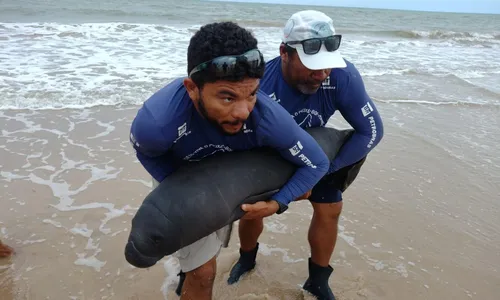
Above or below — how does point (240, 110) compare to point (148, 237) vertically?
above

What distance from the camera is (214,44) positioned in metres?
1.90

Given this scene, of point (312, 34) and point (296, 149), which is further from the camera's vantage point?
point (312, 34)

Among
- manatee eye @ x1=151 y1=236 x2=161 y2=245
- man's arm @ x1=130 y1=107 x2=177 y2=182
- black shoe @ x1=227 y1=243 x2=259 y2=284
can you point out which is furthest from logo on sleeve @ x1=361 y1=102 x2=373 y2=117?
manatee eye @ x1=151 y1=236 x2=161 y2=245

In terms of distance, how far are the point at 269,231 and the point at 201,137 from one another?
201cm

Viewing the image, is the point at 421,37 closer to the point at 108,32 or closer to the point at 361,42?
the point at 361,42

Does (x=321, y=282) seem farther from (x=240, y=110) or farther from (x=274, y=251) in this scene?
(x=240, y=110)

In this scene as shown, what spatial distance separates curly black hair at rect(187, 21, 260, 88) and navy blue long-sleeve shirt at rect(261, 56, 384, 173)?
72 cm

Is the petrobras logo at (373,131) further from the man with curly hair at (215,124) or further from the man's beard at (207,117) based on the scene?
the man's beard at (207,117)

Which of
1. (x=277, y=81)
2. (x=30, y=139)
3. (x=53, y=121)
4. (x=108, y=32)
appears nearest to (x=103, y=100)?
(x=53, y=121)

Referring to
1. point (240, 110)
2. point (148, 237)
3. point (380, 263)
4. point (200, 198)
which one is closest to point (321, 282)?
point (380, 263)

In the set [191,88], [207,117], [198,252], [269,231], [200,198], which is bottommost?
[269,231]

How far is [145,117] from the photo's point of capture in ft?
6.60

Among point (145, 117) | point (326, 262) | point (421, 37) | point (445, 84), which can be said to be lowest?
point (421, 37)

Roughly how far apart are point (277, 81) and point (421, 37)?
24.4 m
